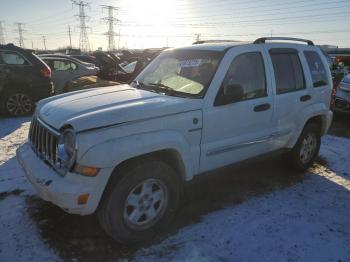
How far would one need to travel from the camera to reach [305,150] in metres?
5.36

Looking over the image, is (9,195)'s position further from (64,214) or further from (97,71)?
(97,71)

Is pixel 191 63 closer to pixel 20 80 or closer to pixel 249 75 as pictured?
pixel 249 75

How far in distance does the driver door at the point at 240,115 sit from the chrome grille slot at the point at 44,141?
4.74 ft

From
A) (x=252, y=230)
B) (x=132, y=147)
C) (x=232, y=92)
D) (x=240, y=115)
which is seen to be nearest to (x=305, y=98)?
(x=240, y=115)

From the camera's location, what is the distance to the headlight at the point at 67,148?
2.97 m

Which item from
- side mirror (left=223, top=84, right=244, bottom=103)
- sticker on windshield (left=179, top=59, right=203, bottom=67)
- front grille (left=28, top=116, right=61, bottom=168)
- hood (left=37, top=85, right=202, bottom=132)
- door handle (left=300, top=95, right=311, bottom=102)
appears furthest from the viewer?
door handle (left=300, top=95, right=311, bottom=102)

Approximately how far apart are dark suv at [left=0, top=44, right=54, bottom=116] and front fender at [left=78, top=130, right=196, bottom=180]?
6727 mm

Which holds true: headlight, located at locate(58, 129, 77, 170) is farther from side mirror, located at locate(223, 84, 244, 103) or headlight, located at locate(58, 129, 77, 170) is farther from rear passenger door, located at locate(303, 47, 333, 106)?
rear passenger door, located at locate(303, 47, 333, 106)

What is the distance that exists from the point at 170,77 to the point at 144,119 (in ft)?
3.86

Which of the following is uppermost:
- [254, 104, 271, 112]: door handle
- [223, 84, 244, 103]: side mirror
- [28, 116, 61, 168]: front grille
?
[223, 84, 244, 103]: side mirror

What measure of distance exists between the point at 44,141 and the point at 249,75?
2.36m

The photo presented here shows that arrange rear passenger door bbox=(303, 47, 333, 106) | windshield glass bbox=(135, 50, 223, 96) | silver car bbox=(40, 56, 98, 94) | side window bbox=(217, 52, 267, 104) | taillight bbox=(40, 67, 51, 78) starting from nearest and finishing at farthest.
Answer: windshield glass bbox=(135, 50, 223, 96) → side window bbox=(217, 52, 267, 104) → rear passenger door bbox=(303, 47, 333, 106) → taillight bbox=(40, 67, 51, 78) → silver car bbox=(40, 56, 98, 94)

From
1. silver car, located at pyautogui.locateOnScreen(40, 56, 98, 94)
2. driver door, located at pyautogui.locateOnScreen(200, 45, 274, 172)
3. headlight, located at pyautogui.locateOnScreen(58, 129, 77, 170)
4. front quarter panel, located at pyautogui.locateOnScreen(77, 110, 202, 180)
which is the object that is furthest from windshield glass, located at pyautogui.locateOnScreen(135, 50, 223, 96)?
silver car, located at pyautogui.locateOnScreen(40, 56, 98, 94)

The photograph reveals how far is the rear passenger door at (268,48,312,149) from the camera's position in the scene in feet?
14.7
